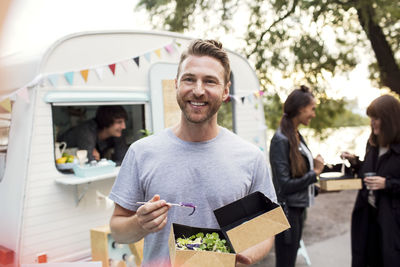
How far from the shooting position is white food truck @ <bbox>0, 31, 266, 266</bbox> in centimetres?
294

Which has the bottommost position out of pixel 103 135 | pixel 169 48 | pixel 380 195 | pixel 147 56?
pixel 380 195

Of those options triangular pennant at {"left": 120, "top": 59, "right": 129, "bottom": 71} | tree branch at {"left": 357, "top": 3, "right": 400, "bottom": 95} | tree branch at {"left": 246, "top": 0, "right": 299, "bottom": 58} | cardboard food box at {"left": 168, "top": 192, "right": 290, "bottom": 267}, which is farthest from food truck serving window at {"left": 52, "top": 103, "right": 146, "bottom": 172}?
tree branch at {"left": 357, "top": 3, "right": 400, "bottom": 95}

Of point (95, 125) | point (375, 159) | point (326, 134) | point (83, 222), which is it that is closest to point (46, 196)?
point (83, 222)

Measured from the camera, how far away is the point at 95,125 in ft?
13.3

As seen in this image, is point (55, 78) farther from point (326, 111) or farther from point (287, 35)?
point (326, 111)

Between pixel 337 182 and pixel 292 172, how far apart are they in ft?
1.83

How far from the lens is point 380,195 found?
3199mm

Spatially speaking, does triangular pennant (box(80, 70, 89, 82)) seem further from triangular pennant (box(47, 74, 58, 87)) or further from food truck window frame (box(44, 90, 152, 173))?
triangular pennant (box(47, 74, 58, 87))

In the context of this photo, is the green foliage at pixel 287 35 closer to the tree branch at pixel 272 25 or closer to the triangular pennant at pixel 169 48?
the tree branch at pixel 272 25

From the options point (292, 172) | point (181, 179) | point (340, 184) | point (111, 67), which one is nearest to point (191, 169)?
point (181, 179)

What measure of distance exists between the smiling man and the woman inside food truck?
2312mm

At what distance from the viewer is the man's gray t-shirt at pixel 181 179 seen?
62.1 inches

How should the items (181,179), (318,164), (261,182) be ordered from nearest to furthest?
(181,179) → (261,182) → (318,164)

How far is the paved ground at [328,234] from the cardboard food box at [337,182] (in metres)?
1.58
